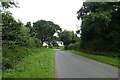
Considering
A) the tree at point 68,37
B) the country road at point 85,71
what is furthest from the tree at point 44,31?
the country road at point 85,71

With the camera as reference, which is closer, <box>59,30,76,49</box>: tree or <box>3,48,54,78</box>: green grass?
<box>3,48,54,78</box>: green grass

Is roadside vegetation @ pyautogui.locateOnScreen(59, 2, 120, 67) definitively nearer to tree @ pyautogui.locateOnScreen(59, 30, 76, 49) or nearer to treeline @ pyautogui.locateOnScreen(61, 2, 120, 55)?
treeline @ pyautogui.locateOnScreen(61, 2, 120, 55)

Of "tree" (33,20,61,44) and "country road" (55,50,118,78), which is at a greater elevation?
"tree" (33,20,61,44)

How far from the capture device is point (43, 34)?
126 meters

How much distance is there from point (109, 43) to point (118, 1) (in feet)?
23.0

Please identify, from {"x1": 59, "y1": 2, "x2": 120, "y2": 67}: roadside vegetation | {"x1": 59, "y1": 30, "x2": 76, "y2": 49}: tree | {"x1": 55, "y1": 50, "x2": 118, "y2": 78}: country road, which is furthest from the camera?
{"x1": 59, "y1": 30, "x2": 76, "y2": 49}: tree

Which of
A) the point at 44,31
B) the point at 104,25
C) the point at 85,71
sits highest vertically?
the point at 44,31

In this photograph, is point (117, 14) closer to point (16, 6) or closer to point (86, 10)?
point (86, 10)

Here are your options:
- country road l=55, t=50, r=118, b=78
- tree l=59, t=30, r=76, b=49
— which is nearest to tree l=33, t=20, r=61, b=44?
tree l=59, t=30, r=76, b=49

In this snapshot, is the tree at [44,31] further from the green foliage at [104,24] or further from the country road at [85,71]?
the country road at [85,71]

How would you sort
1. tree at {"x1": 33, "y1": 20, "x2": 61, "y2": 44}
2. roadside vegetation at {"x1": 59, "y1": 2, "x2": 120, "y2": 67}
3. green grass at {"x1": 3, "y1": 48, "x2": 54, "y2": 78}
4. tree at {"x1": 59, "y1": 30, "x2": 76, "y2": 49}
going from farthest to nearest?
tree at {"x1": 33, "y1": 20, "x2": 61, "y2": 44}
tree at {"x1": 59, "y1": 30, "x2": 76, "y2": 49}
roadside vegetation at {"x1": 59, "y1": 2, "x2": 120, "y2": 67}
green grass at {"x1": 3, "y1": 48, "x2": 54, "y2": 78}

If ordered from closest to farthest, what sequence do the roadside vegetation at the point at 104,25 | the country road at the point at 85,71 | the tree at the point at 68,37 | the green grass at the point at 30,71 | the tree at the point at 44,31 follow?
1. the green grass at the point at 30,71
2. the country road at the point at 85,71
3. the roadside vegetation at the point at 104,25
4. the tree at the point at 68,37
5. the tree at the point at 44,31

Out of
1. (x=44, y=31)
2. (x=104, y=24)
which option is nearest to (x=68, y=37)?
(x=44, y=31)

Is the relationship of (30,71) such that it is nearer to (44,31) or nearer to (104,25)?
(104,25)
